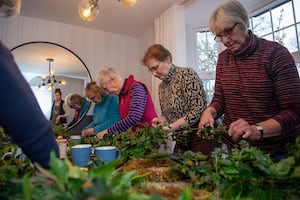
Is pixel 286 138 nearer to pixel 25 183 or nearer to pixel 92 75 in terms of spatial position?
pixel 25 183

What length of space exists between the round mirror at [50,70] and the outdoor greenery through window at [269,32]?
4.71 feet

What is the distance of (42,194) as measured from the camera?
262mm

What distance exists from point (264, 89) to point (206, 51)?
1822mm

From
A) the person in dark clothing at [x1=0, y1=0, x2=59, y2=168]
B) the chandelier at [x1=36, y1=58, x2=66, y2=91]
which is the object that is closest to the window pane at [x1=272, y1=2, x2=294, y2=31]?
the person in dark clothing at [x1=0, y1=0, x2=59, y2=168]

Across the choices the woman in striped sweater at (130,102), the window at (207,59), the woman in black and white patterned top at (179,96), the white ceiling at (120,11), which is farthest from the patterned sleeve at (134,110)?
the window at (207,59)

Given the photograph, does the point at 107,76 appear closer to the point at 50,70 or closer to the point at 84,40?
the point at 50,70

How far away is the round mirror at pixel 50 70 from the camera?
238 centimetres

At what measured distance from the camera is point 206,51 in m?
2.61

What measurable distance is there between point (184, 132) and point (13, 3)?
29.4 inches

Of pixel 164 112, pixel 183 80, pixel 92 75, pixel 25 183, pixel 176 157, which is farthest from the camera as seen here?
pixel 92 75

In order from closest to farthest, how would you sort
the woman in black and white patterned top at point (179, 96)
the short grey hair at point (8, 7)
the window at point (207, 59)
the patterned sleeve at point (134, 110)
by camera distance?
the short grey hair at point (8, 7) < the woman in black and white patterned top at point (179, 96) < the patterned sleeve at point (134, 110) < the window at point (207, 59)

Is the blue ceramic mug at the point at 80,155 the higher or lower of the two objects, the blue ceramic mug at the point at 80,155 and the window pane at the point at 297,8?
the lower

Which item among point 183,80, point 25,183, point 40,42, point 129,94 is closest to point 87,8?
point 129,94

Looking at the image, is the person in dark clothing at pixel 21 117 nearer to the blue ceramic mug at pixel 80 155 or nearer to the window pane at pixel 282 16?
the blue ceramic mug at pixel 80 155
